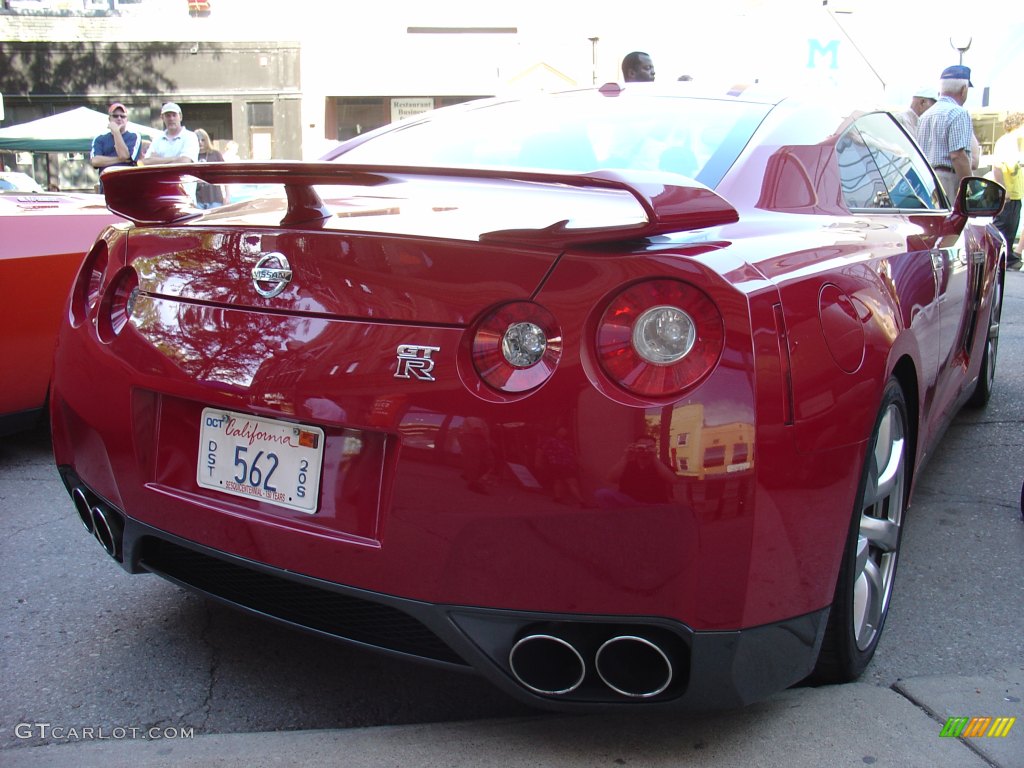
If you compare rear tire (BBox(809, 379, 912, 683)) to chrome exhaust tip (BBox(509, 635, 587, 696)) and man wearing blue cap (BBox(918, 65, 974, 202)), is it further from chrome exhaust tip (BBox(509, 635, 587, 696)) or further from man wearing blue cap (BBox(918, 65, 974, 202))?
man wearing blue cap (BBox(918, 65, 974, 202))

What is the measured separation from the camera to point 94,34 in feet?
82.0

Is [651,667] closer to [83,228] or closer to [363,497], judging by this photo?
[363,497]

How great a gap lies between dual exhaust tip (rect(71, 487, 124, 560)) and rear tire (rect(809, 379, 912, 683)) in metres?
1.53

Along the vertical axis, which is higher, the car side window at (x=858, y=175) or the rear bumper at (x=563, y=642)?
the car side window at (x=858, y=175)

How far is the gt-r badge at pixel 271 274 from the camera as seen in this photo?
190 centimetres

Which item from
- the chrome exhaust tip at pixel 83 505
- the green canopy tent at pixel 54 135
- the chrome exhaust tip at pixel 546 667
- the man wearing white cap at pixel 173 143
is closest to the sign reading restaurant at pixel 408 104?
the green canopy tent at pixel 54 135

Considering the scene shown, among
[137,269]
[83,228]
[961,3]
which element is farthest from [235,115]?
[137,269]

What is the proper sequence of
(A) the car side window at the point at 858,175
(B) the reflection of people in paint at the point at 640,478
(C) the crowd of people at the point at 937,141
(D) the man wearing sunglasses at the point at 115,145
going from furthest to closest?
(D) the man wearing sunglasses at the point at 115,145, (C) the crowd of people at the point at 937,141, (A) the car side window at the point at 858,175, (B) the reflection of people in paint at the point at 640,478

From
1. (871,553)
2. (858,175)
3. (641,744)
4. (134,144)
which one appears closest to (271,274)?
(641,744)

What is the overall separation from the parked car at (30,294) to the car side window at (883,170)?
2894mm

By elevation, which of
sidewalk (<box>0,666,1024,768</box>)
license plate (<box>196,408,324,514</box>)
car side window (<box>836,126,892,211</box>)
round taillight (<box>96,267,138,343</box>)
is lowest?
sidewalk (<box>0,666,1024,768</box>)

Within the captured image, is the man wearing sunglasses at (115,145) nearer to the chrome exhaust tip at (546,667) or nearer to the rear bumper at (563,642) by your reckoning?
the rear bumper at (563,642)

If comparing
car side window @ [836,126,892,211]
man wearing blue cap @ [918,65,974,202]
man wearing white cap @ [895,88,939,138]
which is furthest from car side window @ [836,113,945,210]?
man wearing white cap @ [895,88,939,138]

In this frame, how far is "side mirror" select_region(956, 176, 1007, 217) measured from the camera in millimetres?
3475
